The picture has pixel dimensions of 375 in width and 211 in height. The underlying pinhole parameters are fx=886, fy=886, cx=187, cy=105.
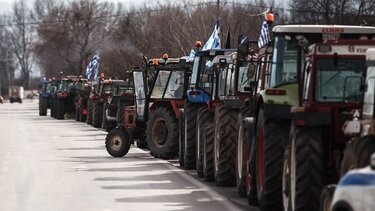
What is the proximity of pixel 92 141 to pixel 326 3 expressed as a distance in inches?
1343

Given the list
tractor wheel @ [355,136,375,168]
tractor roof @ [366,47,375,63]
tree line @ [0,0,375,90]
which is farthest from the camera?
tree line @ [0,0,375,90]

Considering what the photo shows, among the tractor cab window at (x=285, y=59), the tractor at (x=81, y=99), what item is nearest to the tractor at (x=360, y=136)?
the tractor cab window at (x=285, y=59)

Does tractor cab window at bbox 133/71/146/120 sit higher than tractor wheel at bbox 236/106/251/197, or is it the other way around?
tractor cab window at bbox 133/71/146/120

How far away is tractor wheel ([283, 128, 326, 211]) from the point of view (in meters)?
10.2

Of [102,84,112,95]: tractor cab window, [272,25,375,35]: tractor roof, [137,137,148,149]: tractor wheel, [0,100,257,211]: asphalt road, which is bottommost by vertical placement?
[0,100,257,211]: asphalt road

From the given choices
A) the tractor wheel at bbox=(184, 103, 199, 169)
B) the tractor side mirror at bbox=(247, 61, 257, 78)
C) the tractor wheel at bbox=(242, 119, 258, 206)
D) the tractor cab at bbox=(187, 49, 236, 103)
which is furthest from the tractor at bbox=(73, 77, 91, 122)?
the tractor wheel at bbox=(242, 119, 258, 206)

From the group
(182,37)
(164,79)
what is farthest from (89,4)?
(164,79)

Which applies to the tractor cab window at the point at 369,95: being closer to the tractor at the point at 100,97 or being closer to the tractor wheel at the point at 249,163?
the tractor wheel at the point at 249,163

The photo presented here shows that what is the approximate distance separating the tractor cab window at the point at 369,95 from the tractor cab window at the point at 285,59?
2.82 metres

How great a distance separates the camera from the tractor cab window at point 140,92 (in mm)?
24312

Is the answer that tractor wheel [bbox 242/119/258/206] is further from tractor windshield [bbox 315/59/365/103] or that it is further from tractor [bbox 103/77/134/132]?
tractor [bbox 103/77/134/132]

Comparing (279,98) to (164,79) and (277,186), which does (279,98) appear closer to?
(277,186)

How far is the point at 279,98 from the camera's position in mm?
11680

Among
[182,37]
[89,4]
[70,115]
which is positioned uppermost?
[89,4]
